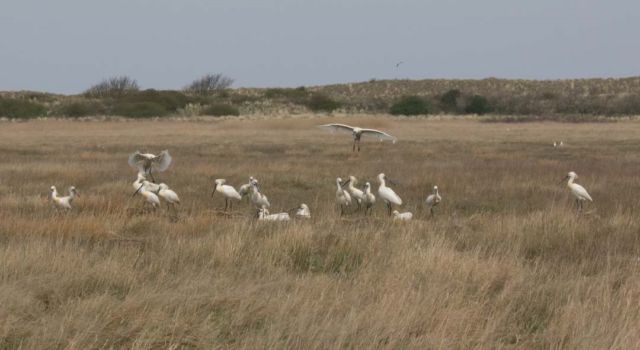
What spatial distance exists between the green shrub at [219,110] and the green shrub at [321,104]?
35.8 ft

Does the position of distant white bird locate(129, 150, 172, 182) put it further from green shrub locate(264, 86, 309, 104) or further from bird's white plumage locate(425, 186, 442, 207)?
green shrub locate(264, 86, 309, 104)

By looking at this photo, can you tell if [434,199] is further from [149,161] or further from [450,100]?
[450,100]

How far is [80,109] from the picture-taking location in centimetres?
7144

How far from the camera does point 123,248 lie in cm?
730

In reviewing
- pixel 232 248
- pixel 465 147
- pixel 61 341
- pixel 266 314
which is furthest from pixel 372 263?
pixel 465 147

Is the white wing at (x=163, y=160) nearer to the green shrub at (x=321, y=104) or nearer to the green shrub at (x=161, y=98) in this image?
the green shrub at (x=161, y=98)

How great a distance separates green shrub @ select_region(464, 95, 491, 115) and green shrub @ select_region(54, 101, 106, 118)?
119 ft

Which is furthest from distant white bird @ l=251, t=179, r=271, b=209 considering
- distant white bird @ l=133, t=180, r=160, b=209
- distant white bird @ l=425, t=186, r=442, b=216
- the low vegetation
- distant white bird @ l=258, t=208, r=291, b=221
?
the low vegetation

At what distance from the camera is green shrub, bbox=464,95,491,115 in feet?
267

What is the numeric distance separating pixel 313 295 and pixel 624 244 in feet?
14.2

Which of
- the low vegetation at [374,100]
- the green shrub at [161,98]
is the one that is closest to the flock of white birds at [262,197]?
the low vegetation at [374,100]

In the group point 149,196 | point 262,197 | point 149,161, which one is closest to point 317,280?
point 262,197

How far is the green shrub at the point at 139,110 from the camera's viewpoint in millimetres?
67875

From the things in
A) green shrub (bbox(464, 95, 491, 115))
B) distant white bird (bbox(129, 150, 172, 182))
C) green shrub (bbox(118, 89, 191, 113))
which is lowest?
green shrub (bbox(464, 95, 491, 115))
